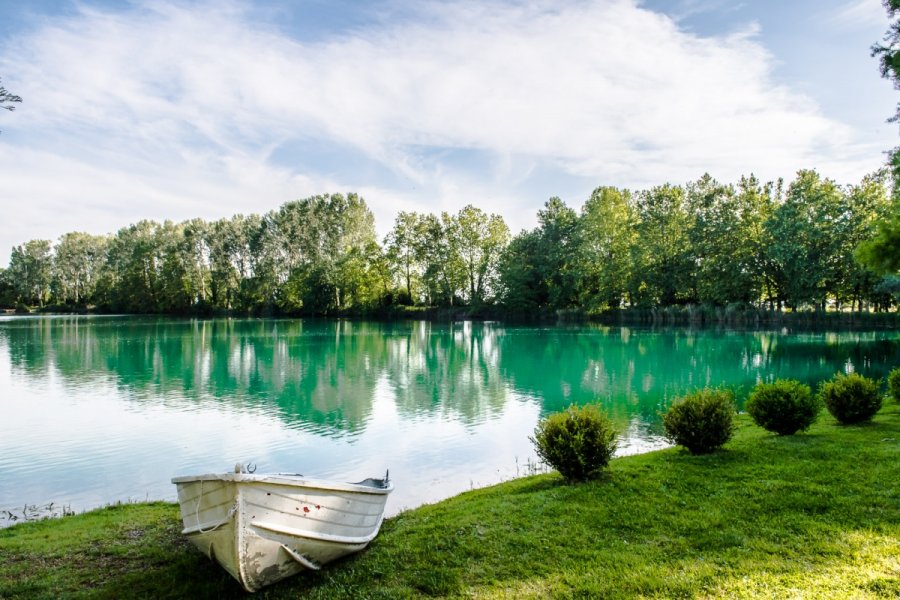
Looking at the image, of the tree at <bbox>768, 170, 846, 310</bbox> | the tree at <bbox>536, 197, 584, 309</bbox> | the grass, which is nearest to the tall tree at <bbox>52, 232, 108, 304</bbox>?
the tree at <bbox>536, 197, 584, 309</bbox>

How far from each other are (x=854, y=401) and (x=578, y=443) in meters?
7.21

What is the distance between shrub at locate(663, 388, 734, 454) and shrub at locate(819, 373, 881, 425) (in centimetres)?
387

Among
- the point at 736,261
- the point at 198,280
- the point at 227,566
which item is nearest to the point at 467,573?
the point at 227,566

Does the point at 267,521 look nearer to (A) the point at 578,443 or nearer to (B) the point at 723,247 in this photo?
(A) the point at 578,443

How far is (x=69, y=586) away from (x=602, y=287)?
61195 mm

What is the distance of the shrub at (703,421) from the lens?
9234mm

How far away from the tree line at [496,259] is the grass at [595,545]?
34.6 m

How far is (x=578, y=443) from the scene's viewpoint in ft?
26.2

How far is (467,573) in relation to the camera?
18.0 ft

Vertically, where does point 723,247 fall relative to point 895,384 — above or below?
above

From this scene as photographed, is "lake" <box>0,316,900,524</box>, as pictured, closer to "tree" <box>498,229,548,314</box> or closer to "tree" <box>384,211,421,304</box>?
"tree" <box>498,229,548,314</box>

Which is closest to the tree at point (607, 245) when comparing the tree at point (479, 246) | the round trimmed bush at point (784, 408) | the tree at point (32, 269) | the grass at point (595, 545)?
the tree at point (479, 246)

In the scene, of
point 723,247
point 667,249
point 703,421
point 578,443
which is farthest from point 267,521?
point 667,249

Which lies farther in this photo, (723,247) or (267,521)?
(723,247)
